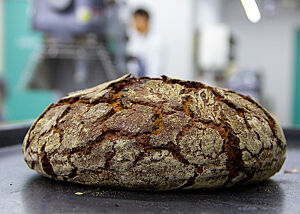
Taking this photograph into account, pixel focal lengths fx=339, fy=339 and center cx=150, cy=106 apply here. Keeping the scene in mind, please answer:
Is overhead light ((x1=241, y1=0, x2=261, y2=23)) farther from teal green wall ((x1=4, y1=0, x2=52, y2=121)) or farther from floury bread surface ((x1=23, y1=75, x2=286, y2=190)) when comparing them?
teal green wall ((x1=4, y1=0, x2=52, y2=121))

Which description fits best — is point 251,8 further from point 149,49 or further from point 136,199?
point 149,49

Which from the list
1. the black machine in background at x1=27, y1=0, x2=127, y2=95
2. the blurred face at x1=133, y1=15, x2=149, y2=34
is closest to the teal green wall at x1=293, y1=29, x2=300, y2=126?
the blurred face at x1=133, y1=15, x2=149, y2=34

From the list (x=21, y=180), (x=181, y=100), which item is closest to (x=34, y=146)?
(x=21, y=180)

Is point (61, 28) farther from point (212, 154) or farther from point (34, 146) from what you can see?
point (212, 154)

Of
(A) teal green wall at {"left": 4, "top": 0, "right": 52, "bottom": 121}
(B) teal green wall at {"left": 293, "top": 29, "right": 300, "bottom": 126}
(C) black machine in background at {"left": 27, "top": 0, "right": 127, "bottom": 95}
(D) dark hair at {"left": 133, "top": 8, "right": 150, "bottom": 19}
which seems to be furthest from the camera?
(B) teal green wall at {"left": 293, "top": 29, "right": 300, "bottom": 126}

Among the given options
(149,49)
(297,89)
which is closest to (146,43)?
(149,49)

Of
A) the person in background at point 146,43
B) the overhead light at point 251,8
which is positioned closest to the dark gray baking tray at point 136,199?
the overhead light at point 251,8
